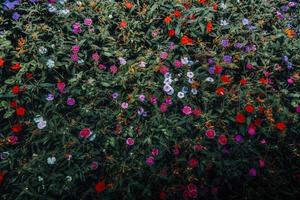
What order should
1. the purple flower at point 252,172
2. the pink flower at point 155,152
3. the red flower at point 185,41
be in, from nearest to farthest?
the pink flower at point 155,152 → the purple flower at point 252,172 → the red flower at point 185,41

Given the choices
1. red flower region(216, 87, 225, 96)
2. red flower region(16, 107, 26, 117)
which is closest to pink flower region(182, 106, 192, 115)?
red flower region(216, 87, 225, 96)

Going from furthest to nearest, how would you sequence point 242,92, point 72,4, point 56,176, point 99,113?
point 72,4 → point 242,92 → point 99,113 → point 56,176

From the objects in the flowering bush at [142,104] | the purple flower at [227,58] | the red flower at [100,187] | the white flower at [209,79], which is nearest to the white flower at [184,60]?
the flowering bush at [142,104]

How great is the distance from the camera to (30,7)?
3561 millimetres

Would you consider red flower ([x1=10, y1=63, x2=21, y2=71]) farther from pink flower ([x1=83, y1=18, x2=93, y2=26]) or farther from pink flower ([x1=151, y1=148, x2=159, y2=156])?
pink flower ([x1=151, y1=148, x2=159, y2=156])

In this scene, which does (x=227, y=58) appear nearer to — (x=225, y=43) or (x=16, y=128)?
(x=225, y=43)

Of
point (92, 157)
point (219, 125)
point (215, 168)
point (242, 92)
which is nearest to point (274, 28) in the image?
point (242, 92)

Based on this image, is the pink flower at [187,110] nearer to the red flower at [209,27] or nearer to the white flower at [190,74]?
the white flower at [190,74]

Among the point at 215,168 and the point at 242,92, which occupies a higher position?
the point at 242,92

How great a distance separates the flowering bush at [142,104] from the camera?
3127 millimetres

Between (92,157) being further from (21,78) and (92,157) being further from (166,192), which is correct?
(21,78)

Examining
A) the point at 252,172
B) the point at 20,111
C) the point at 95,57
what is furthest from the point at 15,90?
the point at 252,172

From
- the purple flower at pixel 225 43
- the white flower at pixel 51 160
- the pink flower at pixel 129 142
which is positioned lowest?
the white flower at pixel 51 160

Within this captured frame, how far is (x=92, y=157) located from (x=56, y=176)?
0.99 ft
